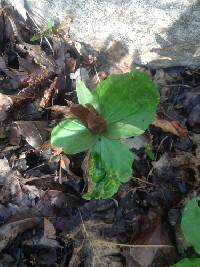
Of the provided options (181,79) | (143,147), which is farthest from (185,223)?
(181,79)

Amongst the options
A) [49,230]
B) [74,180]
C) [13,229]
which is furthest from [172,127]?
[13,229]

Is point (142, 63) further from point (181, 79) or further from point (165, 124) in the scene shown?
point (165, 124)

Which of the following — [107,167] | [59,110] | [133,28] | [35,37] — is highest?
[133,28]

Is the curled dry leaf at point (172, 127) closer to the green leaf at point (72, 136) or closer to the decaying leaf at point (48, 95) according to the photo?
the green leaf at point (72, 136)

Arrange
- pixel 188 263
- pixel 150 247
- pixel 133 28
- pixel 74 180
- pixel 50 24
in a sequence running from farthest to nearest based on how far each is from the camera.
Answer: pixel 50 24 → pixel 133 28 → pixel 74 180 → pixel 150 247 → pixel 188 263

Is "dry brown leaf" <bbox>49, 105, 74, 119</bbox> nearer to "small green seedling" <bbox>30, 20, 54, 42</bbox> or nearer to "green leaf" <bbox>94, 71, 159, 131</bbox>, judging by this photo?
"green leaf" <bbox>94, 71, 159, 131</bbox>

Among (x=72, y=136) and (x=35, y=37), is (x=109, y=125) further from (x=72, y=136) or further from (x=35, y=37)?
(x=35, y=37)
